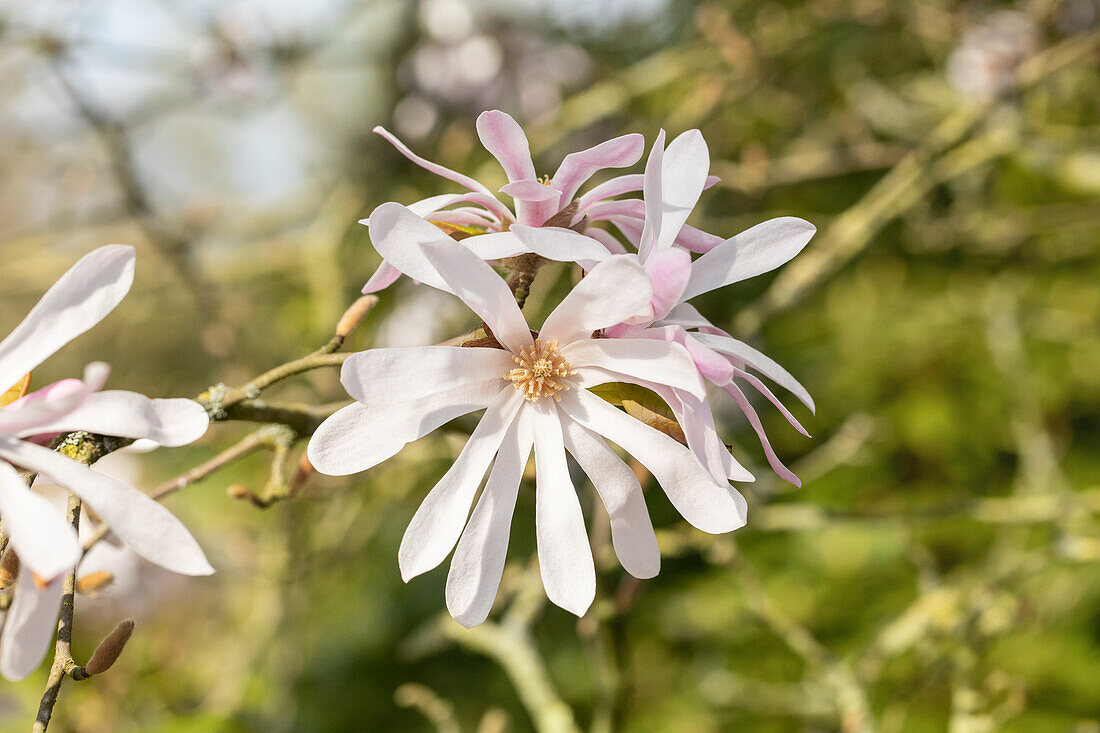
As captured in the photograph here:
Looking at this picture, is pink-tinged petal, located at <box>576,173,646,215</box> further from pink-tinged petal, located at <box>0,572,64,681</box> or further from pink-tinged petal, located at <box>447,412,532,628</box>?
pink-tinged petal, located at <box>0,572,64,681</box>

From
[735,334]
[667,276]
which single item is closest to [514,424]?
[667,276]

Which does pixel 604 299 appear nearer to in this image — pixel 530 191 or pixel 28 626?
pixel 530 191

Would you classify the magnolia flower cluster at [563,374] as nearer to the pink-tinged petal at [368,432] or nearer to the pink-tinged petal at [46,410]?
the pink-tinged petal at [368,432]

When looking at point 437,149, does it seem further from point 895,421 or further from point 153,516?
point 153,516

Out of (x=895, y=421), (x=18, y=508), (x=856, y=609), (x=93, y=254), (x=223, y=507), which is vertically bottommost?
(x=18, y=508)

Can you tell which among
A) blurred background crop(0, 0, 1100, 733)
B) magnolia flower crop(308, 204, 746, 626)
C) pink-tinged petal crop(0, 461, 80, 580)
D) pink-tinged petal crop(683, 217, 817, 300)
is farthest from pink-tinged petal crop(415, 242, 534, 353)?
blurred background crop(0, 0, 1100, 733)

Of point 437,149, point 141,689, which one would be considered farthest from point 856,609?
point 437,149

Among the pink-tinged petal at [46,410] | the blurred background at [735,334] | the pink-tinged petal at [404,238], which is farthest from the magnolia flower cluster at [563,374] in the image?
the blurred background at [735,334]
